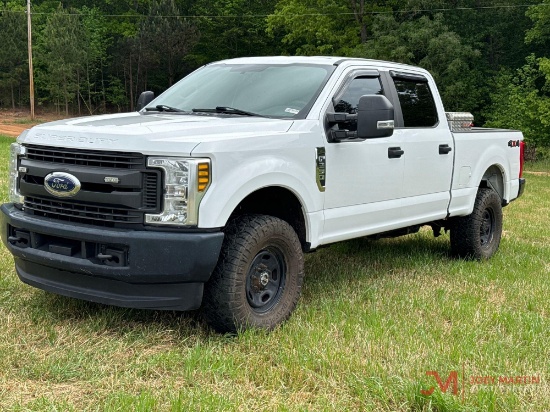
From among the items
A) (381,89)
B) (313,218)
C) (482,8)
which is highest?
(482,8)

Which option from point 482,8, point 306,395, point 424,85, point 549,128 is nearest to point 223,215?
point 306,395

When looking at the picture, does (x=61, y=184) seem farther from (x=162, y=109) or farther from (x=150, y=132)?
(x=162, y=109)

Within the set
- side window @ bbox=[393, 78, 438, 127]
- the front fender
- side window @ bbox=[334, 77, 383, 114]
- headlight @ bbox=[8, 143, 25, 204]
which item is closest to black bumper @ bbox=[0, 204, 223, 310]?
the front fender

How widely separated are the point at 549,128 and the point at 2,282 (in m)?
32.2

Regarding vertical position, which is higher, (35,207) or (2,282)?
(35,207)

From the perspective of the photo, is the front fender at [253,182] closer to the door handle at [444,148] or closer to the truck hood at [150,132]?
the truck hood at [150,132]

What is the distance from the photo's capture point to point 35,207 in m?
4.48

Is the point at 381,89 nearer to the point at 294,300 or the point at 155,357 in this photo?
the point at 294,300

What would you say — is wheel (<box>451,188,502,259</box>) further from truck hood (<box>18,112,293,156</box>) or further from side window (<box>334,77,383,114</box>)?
truck hood (<box>18,112,293,156</box>)

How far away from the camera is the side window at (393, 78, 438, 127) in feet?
20.1

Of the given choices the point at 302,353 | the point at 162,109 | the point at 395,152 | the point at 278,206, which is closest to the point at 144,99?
the point at 162,109

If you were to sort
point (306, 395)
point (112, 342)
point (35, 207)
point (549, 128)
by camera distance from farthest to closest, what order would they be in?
point (549, 128)
point (35, 207)
point (112, 342)
point (306, 395)

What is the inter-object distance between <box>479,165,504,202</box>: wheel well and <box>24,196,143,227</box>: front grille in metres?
4.58

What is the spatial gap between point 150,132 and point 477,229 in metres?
4.30
